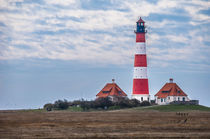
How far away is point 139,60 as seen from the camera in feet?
275

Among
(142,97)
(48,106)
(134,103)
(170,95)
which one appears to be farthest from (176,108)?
(48,106)

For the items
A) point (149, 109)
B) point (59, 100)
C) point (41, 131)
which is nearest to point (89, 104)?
point (59, 100)

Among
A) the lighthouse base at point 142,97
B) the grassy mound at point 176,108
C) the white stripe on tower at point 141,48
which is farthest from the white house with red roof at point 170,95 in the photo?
the white stripe on tower at point 141,48

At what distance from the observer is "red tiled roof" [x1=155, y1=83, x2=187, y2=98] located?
90438 millimetres

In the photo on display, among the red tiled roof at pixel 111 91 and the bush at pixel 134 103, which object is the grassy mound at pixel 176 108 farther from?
the red tiled roof at pixel 111 91

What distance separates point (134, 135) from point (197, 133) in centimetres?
430

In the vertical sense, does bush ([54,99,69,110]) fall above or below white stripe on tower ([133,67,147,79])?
below

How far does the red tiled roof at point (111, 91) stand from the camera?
9144cm

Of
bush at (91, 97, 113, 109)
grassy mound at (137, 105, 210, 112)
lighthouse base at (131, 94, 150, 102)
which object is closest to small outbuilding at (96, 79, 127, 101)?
lighthouse base at (131, 94, 150, 102)

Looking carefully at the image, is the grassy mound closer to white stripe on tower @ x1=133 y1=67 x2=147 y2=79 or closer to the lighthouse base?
the lighthouse base

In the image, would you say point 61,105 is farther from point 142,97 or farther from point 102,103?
point 142,97

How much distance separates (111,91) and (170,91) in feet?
36.8

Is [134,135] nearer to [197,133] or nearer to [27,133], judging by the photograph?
[197,133]

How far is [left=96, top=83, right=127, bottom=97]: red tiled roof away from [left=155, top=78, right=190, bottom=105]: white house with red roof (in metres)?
7.13
